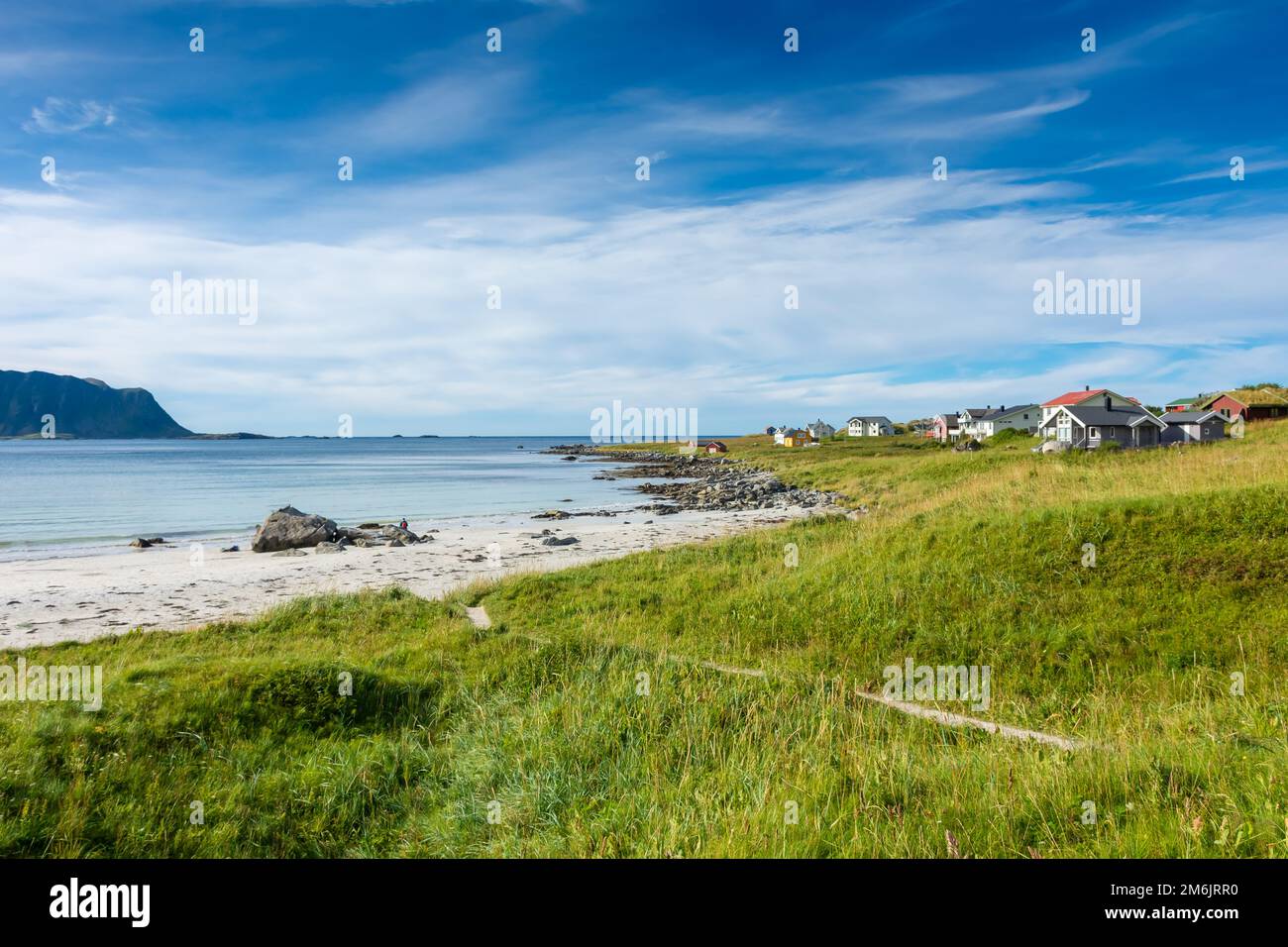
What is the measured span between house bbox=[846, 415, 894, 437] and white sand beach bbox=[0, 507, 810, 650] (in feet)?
424

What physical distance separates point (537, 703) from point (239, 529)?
40661 millimetres

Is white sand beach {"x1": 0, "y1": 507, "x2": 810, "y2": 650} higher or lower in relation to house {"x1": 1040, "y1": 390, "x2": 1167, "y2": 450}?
lower

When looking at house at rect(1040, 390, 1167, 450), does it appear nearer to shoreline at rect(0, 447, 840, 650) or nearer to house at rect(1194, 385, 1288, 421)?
house at rect(1194, 385, 1288, 421)

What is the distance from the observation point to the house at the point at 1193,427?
64.1 metres

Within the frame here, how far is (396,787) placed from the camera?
8.09 metres

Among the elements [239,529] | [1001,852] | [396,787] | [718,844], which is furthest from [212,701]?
[239,529]

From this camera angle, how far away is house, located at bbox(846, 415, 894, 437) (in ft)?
530

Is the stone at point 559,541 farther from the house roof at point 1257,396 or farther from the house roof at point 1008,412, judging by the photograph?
the house roof at point 1008,412

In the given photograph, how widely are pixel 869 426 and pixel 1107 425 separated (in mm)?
97547

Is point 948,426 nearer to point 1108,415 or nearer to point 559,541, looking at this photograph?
point 1108,415

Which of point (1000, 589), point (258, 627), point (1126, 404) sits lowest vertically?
point (258, 627)

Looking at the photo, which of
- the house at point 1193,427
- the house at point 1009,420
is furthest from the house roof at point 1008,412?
the house at point 1193,427

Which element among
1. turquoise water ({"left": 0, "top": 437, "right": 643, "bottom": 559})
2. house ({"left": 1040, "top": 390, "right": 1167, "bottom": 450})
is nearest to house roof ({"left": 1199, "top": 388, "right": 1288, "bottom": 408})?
house ({"left": 1040, "top": 390, "right": 1167, "bottom": 450})
